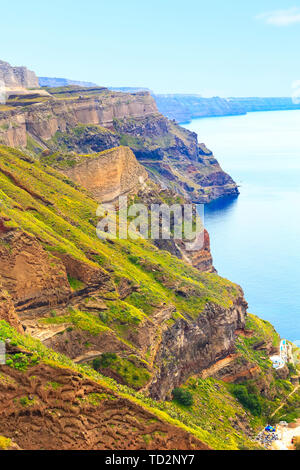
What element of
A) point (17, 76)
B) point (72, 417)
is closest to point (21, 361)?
point (72, 417)

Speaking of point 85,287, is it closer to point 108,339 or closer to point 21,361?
point 108,339

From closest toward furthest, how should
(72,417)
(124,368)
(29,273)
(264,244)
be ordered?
(72,417) → (29,273) → (124,368) → (264,244)

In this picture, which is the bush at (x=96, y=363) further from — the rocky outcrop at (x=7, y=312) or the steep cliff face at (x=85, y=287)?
the rocky outcrop at (x=7, y=312)

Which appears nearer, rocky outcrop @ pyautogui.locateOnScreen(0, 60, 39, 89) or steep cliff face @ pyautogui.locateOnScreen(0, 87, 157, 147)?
steep cliff face @ pyautogui.locateOnScreen(0, 87, 157, 147)

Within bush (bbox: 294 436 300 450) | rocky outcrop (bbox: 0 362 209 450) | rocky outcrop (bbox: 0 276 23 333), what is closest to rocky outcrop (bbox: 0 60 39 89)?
bush (bbox: 294 436 300 450)

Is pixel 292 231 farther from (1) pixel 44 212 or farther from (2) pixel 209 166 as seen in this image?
(1) pixel 44 212

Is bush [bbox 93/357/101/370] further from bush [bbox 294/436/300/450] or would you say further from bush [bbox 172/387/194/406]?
bush [bbox 294/436/300/450]
